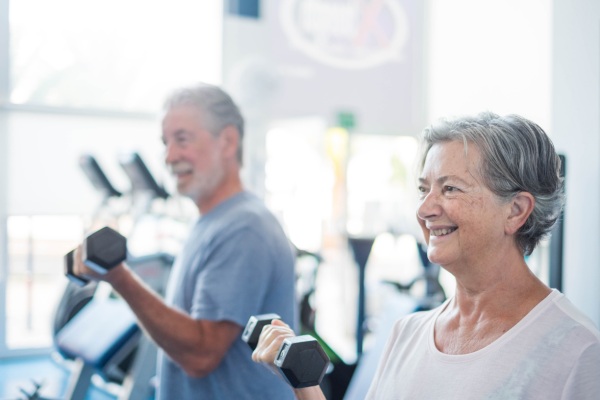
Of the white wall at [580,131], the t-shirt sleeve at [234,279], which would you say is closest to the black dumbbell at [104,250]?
the t-shirt sleeve at [234,279]

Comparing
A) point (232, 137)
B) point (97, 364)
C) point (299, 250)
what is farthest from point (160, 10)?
point (232, 137)

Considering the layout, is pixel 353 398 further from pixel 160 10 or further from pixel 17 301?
pixel 160 10

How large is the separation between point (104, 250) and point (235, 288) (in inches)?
13.5

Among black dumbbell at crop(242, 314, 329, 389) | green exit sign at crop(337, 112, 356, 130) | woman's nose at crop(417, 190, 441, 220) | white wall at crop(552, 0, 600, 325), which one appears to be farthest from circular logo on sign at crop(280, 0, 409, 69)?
black dumbbell at crop(242, 314, 329, 389)

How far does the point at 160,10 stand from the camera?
223 inches

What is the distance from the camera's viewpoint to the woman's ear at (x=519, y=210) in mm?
1193

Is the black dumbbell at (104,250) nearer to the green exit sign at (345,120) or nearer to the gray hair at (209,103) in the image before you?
the gray hair at (209,103)

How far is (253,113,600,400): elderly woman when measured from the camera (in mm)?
1111

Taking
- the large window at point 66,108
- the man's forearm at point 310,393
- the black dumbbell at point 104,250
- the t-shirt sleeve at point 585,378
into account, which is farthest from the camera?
the large window at point 66,108

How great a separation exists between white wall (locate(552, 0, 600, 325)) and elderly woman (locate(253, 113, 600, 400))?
3.10ft

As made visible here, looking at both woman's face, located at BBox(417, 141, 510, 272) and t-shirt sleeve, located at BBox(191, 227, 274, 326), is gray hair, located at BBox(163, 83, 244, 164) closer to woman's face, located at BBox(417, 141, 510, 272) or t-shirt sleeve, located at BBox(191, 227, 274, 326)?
t-shirt sleeve, located at BBox(191, 227, 274, 326)

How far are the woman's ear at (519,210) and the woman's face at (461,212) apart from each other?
0.01 metres

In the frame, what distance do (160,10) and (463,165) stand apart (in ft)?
16.4

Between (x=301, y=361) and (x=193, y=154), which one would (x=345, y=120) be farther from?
(x=301, y=361)
